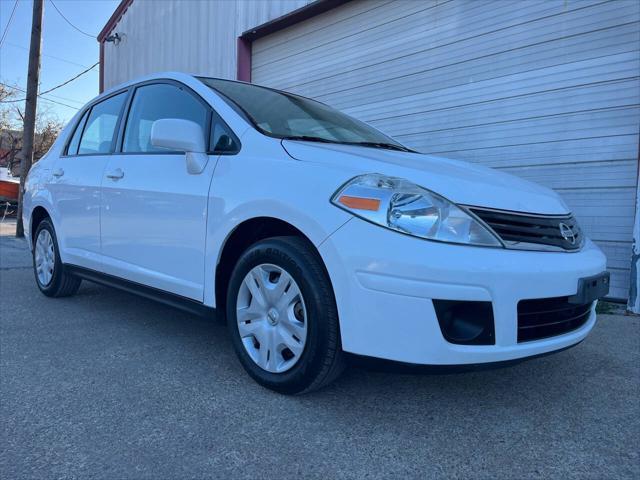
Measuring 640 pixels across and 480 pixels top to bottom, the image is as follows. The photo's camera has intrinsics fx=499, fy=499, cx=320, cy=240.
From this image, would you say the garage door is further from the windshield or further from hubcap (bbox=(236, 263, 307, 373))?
hubcap (bbox=(236, 263, 307, 373))

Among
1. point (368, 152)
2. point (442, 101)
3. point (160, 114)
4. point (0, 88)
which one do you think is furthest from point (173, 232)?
point (0, 88)

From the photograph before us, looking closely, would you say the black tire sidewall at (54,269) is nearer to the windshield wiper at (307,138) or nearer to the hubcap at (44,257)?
the hubcap at (44,257)

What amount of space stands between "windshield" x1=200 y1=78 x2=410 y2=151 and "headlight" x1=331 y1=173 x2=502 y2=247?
70cm

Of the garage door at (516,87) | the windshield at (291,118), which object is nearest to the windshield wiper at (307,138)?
the windshield at (291,118)

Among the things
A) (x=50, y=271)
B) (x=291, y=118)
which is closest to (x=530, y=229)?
(x=291, y=118)

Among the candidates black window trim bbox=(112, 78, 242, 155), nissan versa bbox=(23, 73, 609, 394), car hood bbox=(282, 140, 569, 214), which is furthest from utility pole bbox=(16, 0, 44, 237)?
car hood bbox=(282, 140, 569, 214)

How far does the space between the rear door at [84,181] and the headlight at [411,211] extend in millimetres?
2133

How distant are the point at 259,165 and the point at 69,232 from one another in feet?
7.12

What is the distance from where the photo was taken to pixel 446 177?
2086 millimetres

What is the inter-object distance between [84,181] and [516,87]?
3.89 m

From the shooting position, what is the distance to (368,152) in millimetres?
2479

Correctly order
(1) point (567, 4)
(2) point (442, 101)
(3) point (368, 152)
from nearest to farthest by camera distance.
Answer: (3) point (368, 152)
(1) point (567, 4)
(2) point (442, 101)

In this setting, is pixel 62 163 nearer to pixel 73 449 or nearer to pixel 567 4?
pixel 73 449

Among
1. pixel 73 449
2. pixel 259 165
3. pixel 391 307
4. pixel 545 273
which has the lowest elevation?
pixel 73 449
